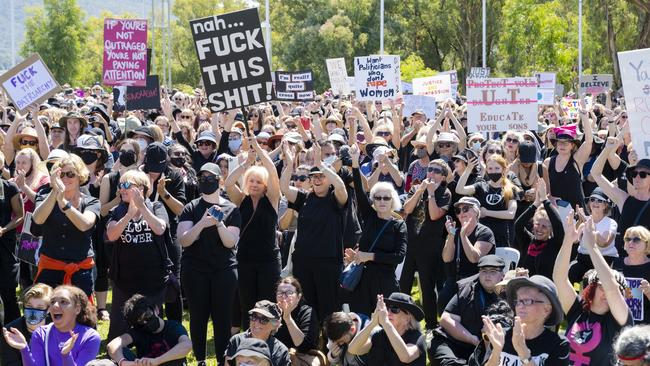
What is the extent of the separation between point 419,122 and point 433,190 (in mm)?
5227

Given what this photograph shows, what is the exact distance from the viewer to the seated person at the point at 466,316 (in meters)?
7.44

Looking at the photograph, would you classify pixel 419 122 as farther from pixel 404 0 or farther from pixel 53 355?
pixel 404 0

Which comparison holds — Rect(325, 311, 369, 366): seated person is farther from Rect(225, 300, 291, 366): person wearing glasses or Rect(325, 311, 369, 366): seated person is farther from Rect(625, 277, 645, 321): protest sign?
Rect(625, 277, 645, 321): protest sign

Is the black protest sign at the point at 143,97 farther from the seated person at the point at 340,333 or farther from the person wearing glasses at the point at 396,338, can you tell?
the person wearing glasses at the point at 396,338

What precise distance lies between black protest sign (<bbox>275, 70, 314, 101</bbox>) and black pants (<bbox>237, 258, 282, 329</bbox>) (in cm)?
1292

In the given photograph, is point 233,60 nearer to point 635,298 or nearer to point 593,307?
point 635,298

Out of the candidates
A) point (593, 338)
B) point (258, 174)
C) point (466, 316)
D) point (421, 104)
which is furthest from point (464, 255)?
point (421, 104)

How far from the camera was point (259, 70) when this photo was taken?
9547mm

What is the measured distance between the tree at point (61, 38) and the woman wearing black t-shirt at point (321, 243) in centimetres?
6096

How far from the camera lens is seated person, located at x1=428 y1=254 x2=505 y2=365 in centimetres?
744

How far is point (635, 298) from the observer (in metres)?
7.14

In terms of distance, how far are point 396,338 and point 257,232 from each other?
251cm

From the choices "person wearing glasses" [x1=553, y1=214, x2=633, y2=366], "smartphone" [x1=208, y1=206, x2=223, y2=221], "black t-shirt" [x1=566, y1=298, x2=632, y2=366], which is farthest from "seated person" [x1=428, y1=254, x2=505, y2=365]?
"smartphone" [x1=208, y1=206, x2=223, y2=221]

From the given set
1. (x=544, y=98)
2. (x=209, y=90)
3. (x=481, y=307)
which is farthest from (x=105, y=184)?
(x=544, y=98)
